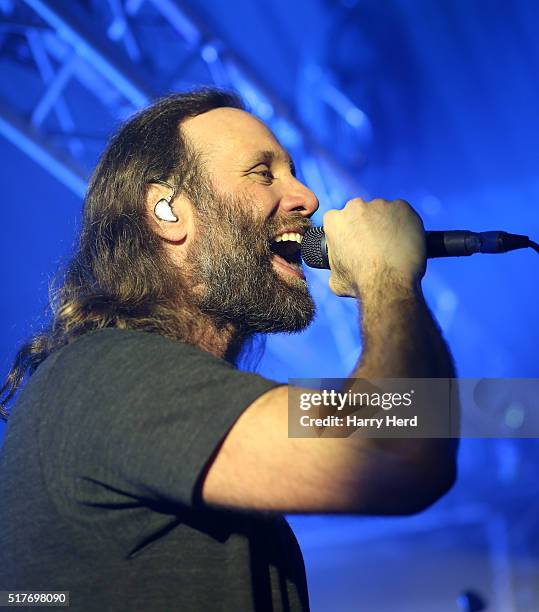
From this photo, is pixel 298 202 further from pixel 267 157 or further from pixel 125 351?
pixel 125 351

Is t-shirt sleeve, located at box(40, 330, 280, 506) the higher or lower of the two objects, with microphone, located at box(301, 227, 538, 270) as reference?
lower

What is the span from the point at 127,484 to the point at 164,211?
0.73m

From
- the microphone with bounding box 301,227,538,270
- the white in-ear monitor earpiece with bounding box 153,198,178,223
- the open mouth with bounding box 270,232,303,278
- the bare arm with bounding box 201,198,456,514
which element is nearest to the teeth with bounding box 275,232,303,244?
the open mouth with bounding box 270,232,303,278

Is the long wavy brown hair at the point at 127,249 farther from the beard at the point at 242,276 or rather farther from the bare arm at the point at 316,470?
the bare arm at the point at 316,470

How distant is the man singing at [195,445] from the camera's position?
92 centimetres

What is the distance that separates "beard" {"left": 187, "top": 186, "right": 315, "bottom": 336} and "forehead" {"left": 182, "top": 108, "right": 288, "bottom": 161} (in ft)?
0.40

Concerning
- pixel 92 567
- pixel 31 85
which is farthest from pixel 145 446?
pixel 31 85

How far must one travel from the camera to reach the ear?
1.55 metres

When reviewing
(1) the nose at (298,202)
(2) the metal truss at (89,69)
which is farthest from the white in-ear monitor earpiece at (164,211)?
(2) the metal truss at (89,69)

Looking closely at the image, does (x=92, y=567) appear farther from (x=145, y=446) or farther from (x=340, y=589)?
(x=340, y=589)

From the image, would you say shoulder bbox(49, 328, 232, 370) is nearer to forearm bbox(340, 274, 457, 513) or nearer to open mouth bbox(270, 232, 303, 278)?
forearm bbox(340, 274, 457, 513)

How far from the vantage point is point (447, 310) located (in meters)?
4.24

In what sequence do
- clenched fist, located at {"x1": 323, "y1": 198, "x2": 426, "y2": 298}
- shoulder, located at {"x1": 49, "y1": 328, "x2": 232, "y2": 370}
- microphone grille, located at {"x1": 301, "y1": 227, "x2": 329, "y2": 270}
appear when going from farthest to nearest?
microphone grille, located at {"x1": 301, "y1": 227, "x2": 329, "y2": 270} → clenched fist, located at {"x1": 323, "y1": 198, "x2": 426, "y2": 298} → shoulder, located at {"x1": 49, "y1": 328, "x2": 232, "y2": 370}

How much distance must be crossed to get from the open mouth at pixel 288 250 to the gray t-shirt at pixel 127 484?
52 cm
